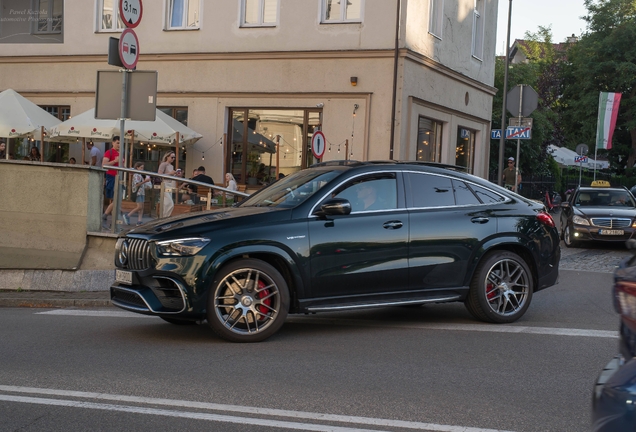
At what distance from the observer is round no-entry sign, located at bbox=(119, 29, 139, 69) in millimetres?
11031

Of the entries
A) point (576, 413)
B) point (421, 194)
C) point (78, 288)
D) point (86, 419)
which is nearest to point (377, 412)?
point (576, 413)

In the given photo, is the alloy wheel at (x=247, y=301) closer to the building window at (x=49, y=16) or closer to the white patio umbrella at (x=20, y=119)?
the white patio umbrella at (x=20, y=119)

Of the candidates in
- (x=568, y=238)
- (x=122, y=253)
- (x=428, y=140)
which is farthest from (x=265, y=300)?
(x=428, y=140)

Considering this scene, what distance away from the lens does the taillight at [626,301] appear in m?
3.29

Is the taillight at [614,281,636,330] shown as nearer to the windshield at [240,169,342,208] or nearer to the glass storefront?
the windshield at [240,169,342,208]

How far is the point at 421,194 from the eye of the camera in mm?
8617

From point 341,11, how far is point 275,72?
2.38 meters

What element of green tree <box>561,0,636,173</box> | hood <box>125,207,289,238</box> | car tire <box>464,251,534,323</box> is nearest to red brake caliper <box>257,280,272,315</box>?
hood <box>125,207,289,238</box>

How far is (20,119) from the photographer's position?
20.7m

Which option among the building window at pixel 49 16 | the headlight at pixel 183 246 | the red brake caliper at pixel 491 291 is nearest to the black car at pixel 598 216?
the red brake caliper at pixel 491 291

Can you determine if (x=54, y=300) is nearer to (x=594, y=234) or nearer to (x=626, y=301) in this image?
(x=626, y=301)

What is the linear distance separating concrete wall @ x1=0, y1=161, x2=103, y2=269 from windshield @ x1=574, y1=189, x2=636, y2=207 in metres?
12.8

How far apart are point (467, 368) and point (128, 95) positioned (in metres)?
6.68

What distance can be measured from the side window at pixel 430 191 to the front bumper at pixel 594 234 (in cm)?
1138
